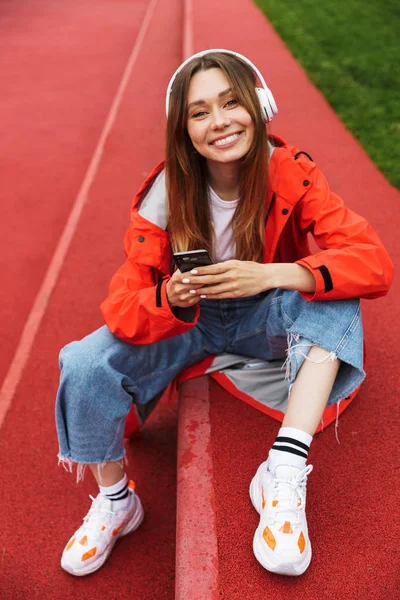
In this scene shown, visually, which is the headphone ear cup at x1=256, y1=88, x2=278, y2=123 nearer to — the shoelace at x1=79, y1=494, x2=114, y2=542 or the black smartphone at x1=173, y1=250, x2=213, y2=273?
the black smartphone at x1=173, y1=250, x2=213, y2=273

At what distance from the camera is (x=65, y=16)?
13.3 metres

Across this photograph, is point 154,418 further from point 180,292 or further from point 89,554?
point 180,292

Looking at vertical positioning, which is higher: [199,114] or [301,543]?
[199,114]

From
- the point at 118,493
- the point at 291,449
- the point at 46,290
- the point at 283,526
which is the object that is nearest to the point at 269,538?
the point at 283,526

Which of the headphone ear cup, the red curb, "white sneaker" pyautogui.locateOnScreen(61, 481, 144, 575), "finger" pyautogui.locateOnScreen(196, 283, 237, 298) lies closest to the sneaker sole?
"white sneaker" pyautogui.locateOnScreen(61, 481, 144, 575)

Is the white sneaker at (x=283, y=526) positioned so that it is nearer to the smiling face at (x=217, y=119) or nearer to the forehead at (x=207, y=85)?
the smiling face at (x=217, y=119)

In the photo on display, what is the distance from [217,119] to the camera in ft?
6.88

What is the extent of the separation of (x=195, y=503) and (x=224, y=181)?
Answer: 113 cm

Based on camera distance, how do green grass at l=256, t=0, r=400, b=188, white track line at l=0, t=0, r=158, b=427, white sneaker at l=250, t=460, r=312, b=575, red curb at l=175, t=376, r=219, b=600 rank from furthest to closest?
green grass at l=256, t=0, r=400, b=188, white track line at l=0, t=0, r=158, b=427, red curb at l=175, t=376, r=219, b=600, white sneaker at l=250, t=460, r=312, b=575

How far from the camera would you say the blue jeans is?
1.95 metres

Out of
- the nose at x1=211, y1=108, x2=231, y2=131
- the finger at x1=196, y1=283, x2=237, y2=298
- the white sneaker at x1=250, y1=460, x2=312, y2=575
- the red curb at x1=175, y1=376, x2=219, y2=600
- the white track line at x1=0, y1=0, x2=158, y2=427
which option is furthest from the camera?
the white track line at x1=0, y1=0, x2=158, y2=427

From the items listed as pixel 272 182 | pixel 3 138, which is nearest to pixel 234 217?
pixel 272 182

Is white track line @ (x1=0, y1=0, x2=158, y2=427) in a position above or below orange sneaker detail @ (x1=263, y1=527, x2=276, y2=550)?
below

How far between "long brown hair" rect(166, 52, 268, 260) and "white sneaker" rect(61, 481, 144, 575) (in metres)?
0.96
